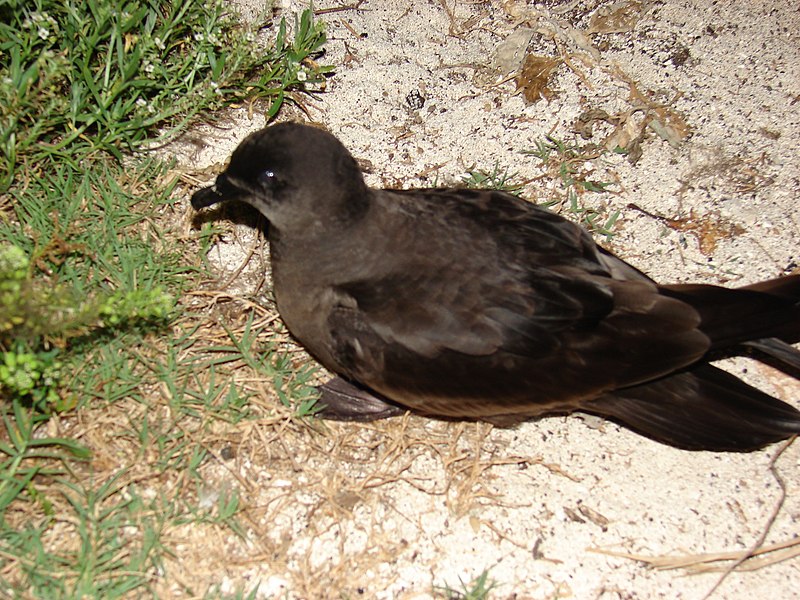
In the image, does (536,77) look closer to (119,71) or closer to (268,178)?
(268,178)

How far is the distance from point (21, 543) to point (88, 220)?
1525 millimetres

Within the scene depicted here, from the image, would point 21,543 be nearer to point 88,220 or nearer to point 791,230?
point 88,220

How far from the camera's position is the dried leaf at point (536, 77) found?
4.80 metres

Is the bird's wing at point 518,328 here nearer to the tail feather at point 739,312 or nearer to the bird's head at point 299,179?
the tail feather at point 739,312

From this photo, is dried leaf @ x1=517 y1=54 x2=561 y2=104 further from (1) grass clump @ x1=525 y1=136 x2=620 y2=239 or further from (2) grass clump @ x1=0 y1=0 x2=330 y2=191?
(2) grass clump @ x1=0 y1=0 x2=330 y2=191

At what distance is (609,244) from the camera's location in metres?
4.32

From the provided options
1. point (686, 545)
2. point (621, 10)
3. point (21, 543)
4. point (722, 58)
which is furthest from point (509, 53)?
point (21, 543)

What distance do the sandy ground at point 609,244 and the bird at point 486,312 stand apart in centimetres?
20

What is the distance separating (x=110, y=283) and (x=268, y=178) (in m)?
1.01

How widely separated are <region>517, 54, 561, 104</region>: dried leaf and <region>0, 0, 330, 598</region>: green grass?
1.18 metres

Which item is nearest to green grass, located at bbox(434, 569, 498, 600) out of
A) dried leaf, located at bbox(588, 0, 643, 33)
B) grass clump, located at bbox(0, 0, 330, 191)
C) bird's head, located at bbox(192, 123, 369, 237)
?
bird's head, located at bbox(192, 123, 369, 237)

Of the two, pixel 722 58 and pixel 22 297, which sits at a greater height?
pixel 722 58

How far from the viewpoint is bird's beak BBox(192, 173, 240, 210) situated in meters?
3.50

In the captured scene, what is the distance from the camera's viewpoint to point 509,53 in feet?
16.1
